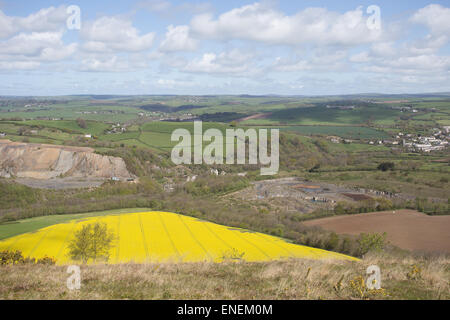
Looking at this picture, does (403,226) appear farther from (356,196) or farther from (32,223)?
(32,223)

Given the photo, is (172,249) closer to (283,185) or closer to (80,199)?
(80,199)

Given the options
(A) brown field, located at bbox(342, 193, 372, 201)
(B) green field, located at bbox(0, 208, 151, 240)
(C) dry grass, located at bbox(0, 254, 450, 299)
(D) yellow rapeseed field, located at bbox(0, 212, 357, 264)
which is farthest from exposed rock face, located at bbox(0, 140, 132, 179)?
(C) dry grass, located at bbox(0, 254, 450, 299)

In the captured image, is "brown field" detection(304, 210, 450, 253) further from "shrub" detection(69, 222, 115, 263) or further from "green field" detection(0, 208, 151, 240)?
"green field" detection(0, 208, 151, 240)

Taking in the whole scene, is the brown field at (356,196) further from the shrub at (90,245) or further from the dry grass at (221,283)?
the dry grass at (221,283)

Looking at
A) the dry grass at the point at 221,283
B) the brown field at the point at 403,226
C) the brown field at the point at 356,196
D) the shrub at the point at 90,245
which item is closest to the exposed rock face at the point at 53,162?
the brown field at the point at 356,196

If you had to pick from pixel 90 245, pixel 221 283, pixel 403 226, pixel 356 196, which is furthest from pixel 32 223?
pixel 356 196
